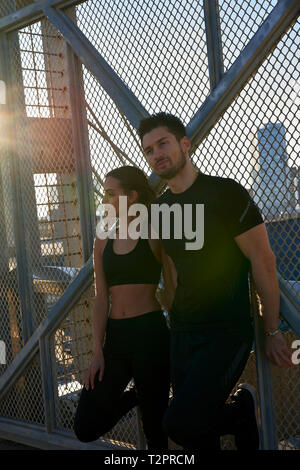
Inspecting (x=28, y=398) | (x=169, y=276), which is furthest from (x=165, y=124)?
(x=28, y=398)

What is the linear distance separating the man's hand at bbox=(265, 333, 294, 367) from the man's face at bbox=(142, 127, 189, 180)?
914 millimetres

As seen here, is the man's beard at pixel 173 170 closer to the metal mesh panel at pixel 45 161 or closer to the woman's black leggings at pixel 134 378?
the woman's black leggings at pixel 134 378

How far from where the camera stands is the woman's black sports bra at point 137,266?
3.02 m

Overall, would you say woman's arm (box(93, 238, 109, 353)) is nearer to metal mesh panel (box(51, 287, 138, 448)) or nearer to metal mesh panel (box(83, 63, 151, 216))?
metal mesh panel (box(83, 63, 151, 216))

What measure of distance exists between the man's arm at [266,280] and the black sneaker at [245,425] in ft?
0.87

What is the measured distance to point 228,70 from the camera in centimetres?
300

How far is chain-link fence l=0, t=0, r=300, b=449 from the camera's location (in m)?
2.82

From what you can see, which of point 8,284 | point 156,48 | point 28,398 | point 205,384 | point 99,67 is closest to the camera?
point 205,384

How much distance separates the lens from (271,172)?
2836mm

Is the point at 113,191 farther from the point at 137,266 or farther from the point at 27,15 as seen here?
the point at 27,15

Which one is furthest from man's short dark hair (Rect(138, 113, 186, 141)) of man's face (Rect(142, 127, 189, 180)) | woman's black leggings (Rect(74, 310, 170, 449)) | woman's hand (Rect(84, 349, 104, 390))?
woman's hand (Rect(84, 349, 104, 390))

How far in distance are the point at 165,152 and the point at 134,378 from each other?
1177mm
